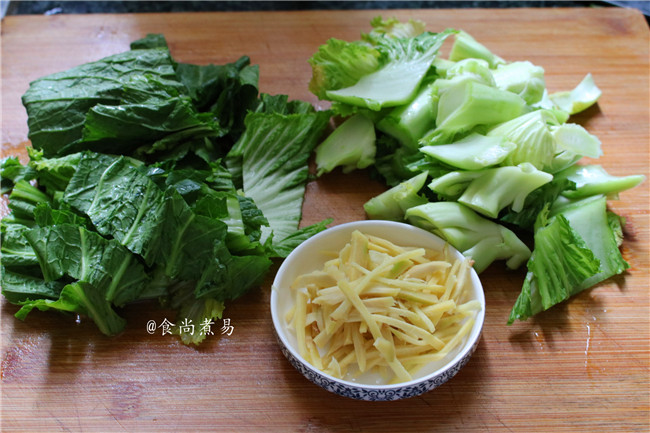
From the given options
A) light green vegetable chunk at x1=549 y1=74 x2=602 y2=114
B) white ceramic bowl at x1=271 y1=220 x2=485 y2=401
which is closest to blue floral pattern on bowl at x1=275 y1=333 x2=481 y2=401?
white ceramic bowl at x1=271 y1=220 x2=485 y2=401

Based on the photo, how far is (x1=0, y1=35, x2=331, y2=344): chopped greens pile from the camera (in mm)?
2051

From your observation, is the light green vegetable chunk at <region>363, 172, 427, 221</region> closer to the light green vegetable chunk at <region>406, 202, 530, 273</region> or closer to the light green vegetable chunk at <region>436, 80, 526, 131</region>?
the light green vegetable chunk at <region>406, 202, 530, 273</region>

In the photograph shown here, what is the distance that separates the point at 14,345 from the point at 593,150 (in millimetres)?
2429

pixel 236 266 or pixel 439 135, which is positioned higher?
pixel 439 135

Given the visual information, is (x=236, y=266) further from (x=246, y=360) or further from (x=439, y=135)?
(x=439, y=135)

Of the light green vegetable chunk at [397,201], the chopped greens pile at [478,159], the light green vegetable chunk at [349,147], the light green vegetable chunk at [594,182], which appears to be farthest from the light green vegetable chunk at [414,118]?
the light green vegetable chunk at [594,182]

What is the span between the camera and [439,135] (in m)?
2.39

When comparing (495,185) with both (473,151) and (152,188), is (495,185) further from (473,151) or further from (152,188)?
(152,188)

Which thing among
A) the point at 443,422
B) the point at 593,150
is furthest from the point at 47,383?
the point at 593,150

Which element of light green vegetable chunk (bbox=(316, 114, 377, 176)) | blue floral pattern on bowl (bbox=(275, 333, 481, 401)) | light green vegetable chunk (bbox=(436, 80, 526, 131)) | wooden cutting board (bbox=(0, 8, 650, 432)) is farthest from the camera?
light green vegetable chunk (bbox=(316, 114, 377, 176))

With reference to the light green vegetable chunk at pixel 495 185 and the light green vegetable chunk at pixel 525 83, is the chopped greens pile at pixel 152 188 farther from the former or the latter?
the light green vegetable chunk at pixel 525 83

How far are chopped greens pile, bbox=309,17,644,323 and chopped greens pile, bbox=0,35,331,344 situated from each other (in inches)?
10.8

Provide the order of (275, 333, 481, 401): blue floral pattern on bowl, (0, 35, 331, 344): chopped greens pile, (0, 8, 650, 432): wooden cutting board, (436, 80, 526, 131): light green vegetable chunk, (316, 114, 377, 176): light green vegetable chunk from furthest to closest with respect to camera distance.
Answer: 1. (316, 114, 377, 176): light green vegetable chunk
2. (436, 80, 526, 131): light green vegetable chunk
3. (0, 35, 331, 344): chopped greens pile
4. (0, 8, 650, 432): wooden cutting board
5. (275, 333, 481, 401): blue floral pattern on bowl

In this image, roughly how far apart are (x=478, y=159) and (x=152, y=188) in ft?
4.10
